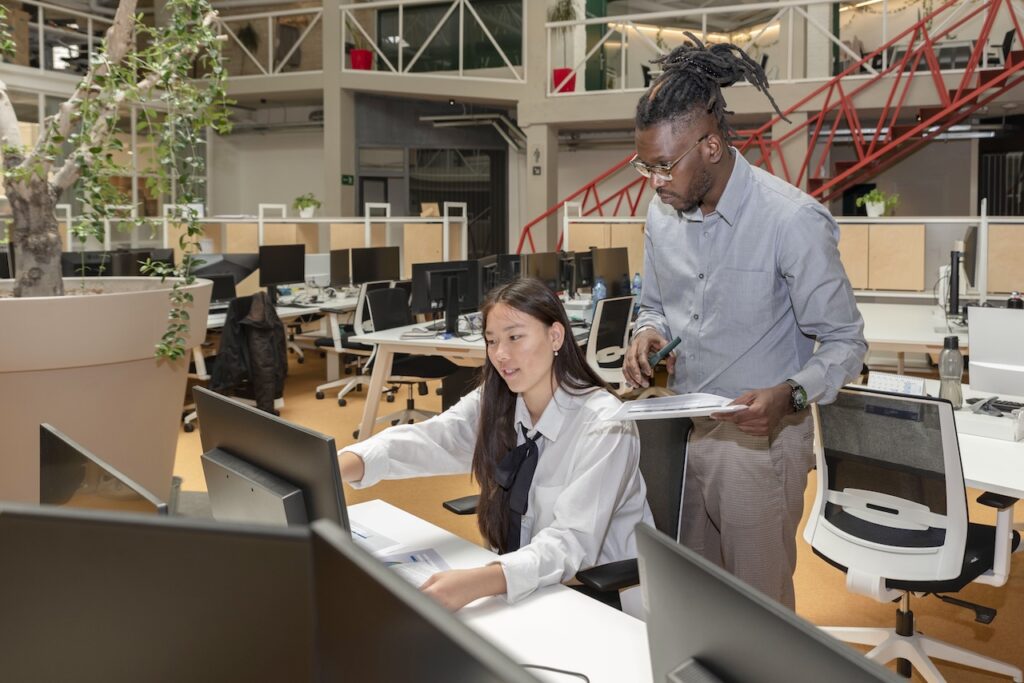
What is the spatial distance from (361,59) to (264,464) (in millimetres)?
12352

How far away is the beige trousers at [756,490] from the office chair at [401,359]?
13.3ft

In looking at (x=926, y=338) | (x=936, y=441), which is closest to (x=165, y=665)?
(x=936, y=441)

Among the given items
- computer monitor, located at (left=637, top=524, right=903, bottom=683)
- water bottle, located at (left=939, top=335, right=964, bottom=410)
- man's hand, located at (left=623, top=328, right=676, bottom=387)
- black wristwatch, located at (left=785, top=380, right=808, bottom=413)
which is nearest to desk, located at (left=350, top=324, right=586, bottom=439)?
water bottle, located at (left=939, top=335, right=964, bottom=410)

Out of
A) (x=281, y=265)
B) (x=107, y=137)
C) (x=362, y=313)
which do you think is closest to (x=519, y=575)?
(x=107, y=137)

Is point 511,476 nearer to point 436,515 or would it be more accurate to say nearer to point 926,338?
point 436,515

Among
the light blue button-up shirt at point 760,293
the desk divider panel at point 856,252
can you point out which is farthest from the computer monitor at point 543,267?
the light blue button-up shirt at point 760,293

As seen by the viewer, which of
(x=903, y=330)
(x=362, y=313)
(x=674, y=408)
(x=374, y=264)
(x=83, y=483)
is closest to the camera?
(x=83, y=483)

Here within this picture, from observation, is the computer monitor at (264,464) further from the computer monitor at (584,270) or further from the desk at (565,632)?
the computer monitor at (584,270)

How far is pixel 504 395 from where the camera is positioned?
88.9 inches

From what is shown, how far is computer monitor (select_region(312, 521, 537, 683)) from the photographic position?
594mm

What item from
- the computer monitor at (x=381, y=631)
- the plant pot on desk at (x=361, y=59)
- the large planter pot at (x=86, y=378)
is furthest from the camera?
the plant pot on desk at (x=361, y=59)

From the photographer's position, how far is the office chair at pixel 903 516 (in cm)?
259

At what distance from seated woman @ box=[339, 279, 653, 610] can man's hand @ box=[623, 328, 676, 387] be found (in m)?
0.08

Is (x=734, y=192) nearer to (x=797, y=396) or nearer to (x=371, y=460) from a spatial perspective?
(x=797, y=396)
